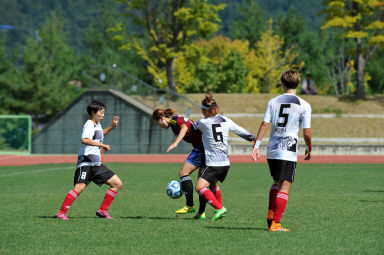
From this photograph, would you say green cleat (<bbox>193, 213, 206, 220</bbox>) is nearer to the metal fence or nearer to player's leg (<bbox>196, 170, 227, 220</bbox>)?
player's leg (<bbox>196, 170, 227, 220</bbox>)

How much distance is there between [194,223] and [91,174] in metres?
1.82

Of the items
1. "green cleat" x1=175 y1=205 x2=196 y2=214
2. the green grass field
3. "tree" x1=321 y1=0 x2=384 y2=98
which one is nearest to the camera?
the green grass field

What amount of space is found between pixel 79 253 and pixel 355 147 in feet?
82.3

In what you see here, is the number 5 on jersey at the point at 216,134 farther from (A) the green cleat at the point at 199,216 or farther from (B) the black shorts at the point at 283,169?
(B) the black shorts at the point at 283,169

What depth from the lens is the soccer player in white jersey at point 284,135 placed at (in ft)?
25.1

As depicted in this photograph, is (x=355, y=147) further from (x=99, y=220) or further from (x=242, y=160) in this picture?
(x=99, y=220)

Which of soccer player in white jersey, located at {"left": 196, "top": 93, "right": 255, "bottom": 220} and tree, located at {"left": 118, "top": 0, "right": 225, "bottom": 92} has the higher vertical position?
tree, located at {"left": 118, "top": 0, "right": 225, "bottom": 92}

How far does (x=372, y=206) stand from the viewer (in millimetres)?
10688

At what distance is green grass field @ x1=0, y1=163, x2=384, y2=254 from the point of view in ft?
22.5

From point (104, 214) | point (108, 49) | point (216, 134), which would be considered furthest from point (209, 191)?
point (108, 49)

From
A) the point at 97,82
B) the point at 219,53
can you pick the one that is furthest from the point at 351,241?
the point at 219,53

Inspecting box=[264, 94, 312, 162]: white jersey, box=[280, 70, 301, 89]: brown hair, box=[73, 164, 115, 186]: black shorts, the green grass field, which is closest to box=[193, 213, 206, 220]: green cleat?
the green grass field

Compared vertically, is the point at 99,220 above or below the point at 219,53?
below

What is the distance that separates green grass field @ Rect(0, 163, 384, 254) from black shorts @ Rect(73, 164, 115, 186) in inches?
23.3
